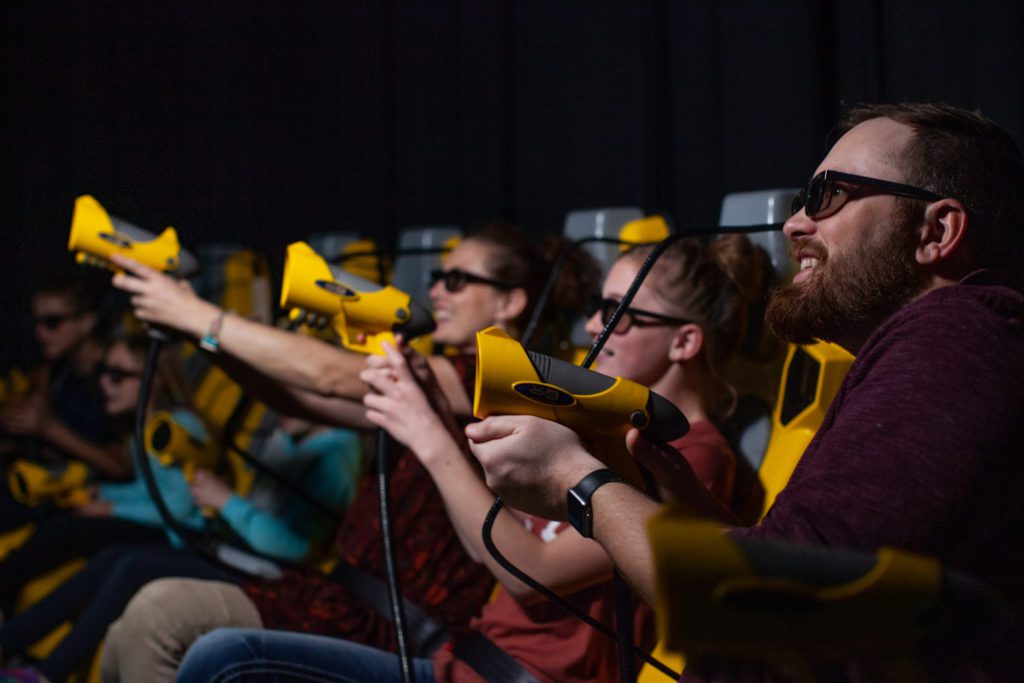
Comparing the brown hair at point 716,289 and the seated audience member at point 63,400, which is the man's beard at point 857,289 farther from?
the seated audience member at point 63,400

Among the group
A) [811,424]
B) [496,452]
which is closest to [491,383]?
[496,452]

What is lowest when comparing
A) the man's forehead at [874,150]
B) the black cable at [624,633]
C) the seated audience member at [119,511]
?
the seated audience member at [119,511]

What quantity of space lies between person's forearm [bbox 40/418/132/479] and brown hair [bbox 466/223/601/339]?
133 centimetres

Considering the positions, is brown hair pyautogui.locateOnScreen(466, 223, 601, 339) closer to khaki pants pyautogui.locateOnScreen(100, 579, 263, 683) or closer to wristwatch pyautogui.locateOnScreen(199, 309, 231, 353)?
wristwatch pyautogui.locateOnScreen(199, 309, 231, 353)

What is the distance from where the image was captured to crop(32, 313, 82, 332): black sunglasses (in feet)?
9.85

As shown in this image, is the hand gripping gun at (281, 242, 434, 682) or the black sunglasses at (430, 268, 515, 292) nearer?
the hand gripping gun at (281, 242, 434, 682)

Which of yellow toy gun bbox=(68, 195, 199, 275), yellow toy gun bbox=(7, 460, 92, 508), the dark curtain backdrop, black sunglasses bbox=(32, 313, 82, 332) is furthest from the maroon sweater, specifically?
black sunglasses bbox=(32, 313, 82, 332)

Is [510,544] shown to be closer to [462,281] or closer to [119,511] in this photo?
[462,281]

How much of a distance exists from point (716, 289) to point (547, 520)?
1.73ft

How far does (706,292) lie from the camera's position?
168cm

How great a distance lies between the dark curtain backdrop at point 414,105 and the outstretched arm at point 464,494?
112 cm

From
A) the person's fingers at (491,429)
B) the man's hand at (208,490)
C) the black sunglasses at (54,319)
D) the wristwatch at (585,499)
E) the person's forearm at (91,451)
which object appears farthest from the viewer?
the black sunglasses at (54,319)

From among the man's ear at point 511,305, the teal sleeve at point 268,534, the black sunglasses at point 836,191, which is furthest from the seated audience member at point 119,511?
the black sunglasses at point 836,191

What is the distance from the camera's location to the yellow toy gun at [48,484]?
2.68 meters
